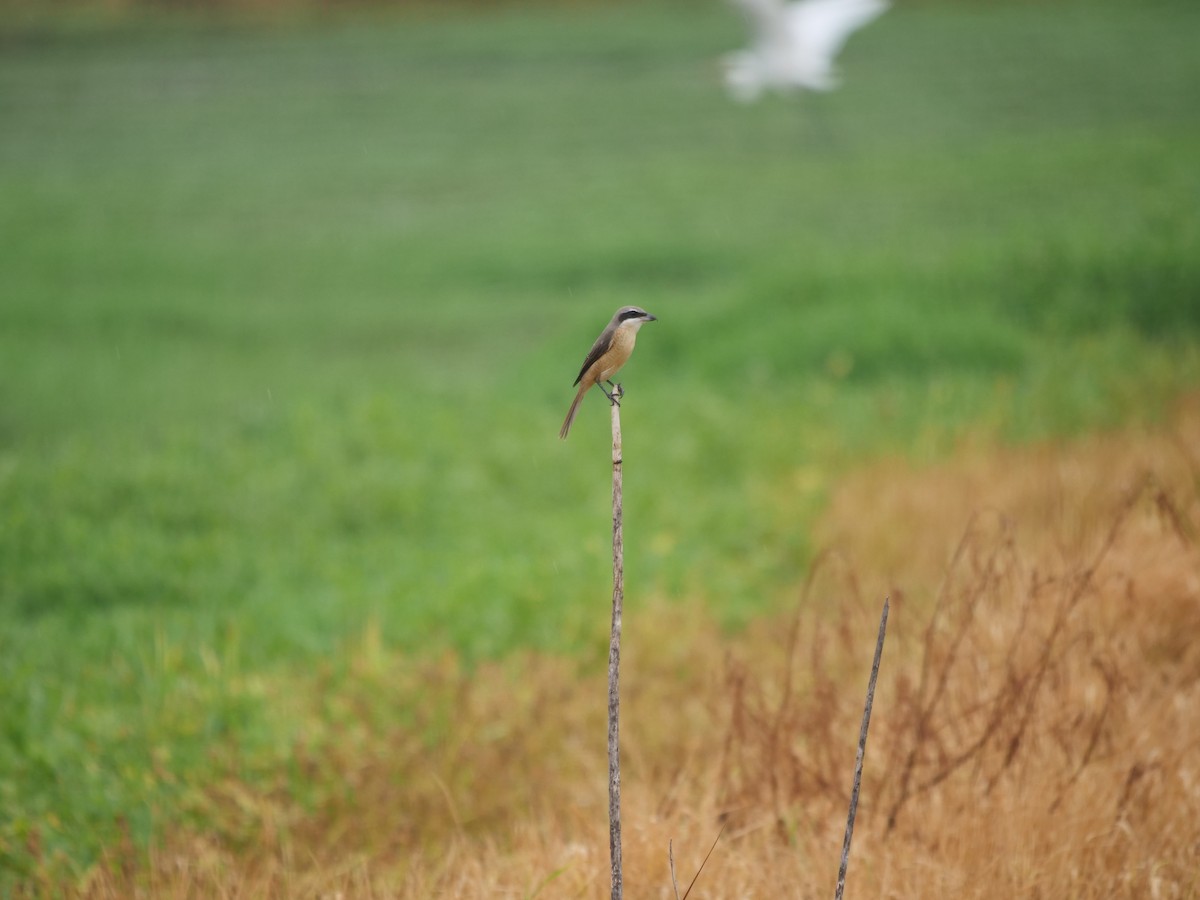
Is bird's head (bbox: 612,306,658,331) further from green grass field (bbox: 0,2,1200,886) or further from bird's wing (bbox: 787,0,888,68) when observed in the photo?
bird's wing (bbox: 787,0,888,68)

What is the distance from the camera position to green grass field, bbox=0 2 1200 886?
463cm

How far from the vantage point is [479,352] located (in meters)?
10.4

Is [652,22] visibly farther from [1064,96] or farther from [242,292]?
[242,292]

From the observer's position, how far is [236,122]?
21.3 meters

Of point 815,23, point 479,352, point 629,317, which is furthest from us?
point 815,23

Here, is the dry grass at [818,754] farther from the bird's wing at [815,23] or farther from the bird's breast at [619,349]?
the bird's wing at [815,23]

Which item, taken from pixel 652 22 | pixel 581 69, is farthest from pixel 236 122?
pixel 652 22

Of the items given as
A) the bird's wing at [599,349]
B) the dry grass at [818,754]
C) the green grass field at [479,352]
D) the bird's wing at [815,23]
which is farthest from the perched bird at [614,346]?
the bird's wing at [815,23]

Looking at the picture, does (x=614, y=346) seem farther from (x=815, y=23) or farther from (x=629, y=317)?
(x=815, y=23)

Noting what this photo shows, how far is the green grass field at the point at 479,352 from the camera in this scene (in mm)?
4633

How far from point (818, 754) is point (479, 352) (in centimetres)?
799

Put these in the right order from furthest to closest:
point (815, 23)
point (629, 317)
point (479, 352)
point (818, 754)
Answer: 1. point (815, 23)
2. point (479, 352)
3. point (818, 754)
4. point (629, 317)

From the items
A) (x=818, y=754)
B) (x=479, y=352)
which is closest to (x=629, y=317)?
(x=818, y=754)

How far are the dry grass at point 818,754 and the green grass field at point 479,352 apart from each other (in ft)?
1.11
